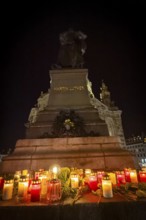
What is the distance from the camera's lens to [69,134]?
8750 mm

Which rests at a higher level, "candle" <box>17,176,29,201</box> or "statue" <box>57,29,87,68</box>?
"statue" <box>57,29,87,68</box>

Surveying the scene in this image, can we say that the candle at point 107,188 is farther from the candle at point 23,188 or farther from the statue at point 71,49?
the statue at point 71,49

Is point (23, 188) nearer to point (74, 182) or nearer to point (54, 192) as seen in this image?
point (54, 192)

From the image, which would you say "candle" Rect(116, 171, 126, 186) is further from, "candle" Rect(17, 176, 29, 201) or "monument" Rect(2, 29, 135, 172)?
"candle" Rect(17, 176, 29, 201)

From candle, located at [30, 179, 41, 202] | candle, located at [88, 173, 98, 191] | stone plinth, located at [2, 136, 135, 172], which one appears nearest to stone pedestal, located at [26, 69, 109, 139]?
stone plinth, located at [2, 136, 135, 172]

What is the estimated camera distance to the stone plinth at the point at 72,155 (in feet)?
23.2

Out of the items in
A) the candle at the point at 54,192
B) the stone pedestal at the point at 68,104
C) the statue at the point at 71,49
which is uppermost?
the statue at the point at 71,49

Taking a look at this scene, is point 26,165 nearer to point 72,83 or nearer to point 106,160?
point 106,160

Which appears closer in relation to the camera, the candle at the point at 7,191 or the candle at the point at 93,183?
the candle at the point at 7,191

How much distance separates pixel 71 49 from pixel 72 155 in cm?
1039

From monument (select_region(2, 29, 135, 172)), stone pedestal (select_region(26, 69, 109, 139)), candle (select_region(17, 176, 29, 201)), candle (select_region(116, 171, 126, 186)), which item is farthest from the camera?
stone pedestal (select_region(26, 69, 109, 139))

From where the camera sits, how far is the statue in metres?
13.4

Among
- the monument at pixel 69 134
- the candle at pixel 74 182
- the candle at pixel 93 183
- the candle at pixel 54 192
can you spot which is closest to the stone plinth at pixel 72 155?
the monument at pixel 69 134

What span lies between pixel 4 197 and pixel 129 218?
2.73m
